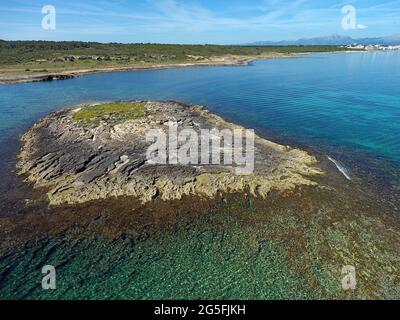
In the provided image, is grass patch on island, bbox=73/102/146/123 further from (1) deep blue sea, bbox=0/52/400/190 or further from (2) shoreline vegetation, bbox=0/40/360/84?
(2) shoreline vegetation, bbox=0/40/360/84

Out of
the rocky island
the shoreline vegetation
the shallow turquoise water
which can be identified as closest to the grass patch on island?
the rocky island

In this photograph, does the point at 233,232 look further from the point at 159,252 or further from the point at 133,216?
the point at 133,216

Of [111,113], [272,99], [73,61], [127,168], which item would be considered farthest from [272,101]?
[73,61]

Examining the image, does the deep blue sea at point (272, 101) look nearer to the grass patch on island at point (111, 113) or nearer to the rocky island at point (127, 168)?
the rocky island at point (127, 168)

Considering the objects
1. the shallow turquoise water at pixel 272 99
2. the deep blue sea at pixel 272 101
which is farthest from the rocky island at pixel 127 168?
the shallow turquoise water at pixel 272 99

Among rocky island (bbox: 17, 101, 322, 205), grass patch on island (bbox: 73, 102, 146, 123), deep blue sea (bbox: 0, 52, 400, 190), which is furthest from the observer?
grass patch on island (bbox: 73, 102, 146, 123)

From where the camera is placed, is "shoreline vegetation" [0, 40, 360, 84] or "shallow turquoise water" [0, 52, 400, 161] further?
"shoreline vegetation" [0, 40, 360, 84]

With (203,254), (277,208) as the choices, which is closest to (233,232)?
(203,254)
